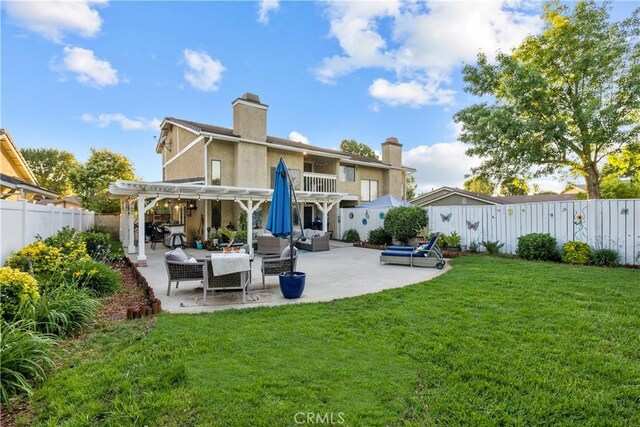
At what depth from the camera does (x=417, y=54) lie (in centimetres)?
1193

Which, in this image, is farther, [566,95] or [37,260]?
[566,95]

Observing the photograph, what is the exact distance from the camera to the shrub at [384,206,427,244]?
582 inches

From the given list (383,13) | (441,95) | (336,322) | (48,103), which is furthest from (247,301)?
(48,103)

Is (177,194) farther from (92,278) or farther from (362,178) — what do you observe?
(362,178)

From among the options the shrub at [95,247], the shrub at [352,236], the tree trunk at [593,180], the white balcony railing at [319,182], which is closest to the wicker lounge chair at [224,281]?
the shrub at [95,247]

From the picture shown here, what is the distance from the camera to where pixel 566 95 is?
13.4 meters

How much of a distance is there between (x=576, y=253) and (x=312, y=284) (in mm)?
8416

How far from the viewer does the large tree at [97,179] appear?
2598cm

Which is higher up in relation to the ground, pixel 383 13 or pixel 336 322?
pixel 383 13

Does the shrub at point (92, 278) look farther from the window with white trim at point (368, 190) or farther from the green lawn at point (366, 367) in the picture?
the window with white trim at point (368, 190)

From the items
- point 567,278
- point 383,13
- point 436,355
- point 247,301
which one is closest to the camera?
point 436,355

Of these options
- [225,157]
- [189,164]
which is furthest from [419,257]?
[189,164]

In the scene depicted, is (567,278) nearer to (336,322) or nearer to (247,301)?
(336,322)

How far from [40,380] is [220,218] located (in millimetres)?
13912
